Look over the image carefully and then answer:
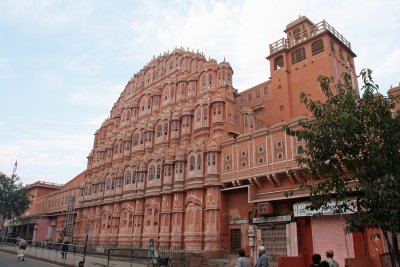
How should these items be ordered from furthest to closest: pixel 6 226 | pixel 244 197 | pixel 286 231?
1. pixel 6 226
2. pixel 244 197
3. pixel 286 231

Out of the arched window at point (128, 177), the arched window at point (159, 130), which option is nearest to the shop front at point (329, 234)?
the arched window at point (159, 130)

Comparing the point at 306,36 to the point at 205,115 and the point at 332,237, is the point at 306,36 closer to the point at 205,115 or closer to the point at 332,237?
the point at 205,115

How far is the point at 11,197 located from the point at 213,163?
41.6 metres

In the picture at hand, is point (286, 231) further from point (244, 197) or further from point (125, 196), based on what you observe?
point (125, 196)

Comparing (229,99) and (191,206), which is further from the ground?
(229,99)

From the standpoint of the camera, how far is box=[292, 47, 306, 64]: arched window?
34969mm

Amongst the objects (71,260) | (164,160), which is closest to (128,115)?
(164,160)

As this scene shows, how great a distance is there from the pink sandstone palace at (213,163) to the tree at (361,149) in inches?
386

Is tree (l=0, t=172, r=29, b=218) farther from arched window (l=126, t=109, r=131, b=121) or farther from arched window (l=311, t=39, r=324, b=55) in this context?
arched window (l=311, t=39, r=324, b=55)

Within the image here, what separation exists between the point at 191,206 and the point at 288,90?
15.9m

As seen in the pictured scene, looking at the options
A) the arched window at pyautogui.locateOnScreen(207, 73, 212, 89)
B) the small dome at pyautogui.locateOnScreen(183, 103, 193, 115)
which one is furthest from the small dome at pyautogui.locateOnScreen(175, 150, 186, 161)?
the arched window at pyautogui.locateOnScreen(207, 73, 212, 89)

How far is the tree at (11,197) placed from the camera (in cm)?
5450

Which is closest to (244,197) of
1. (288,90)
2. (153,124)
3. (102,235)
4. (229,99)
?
(229,99)

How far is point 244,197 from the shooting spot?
2861 centimetres
